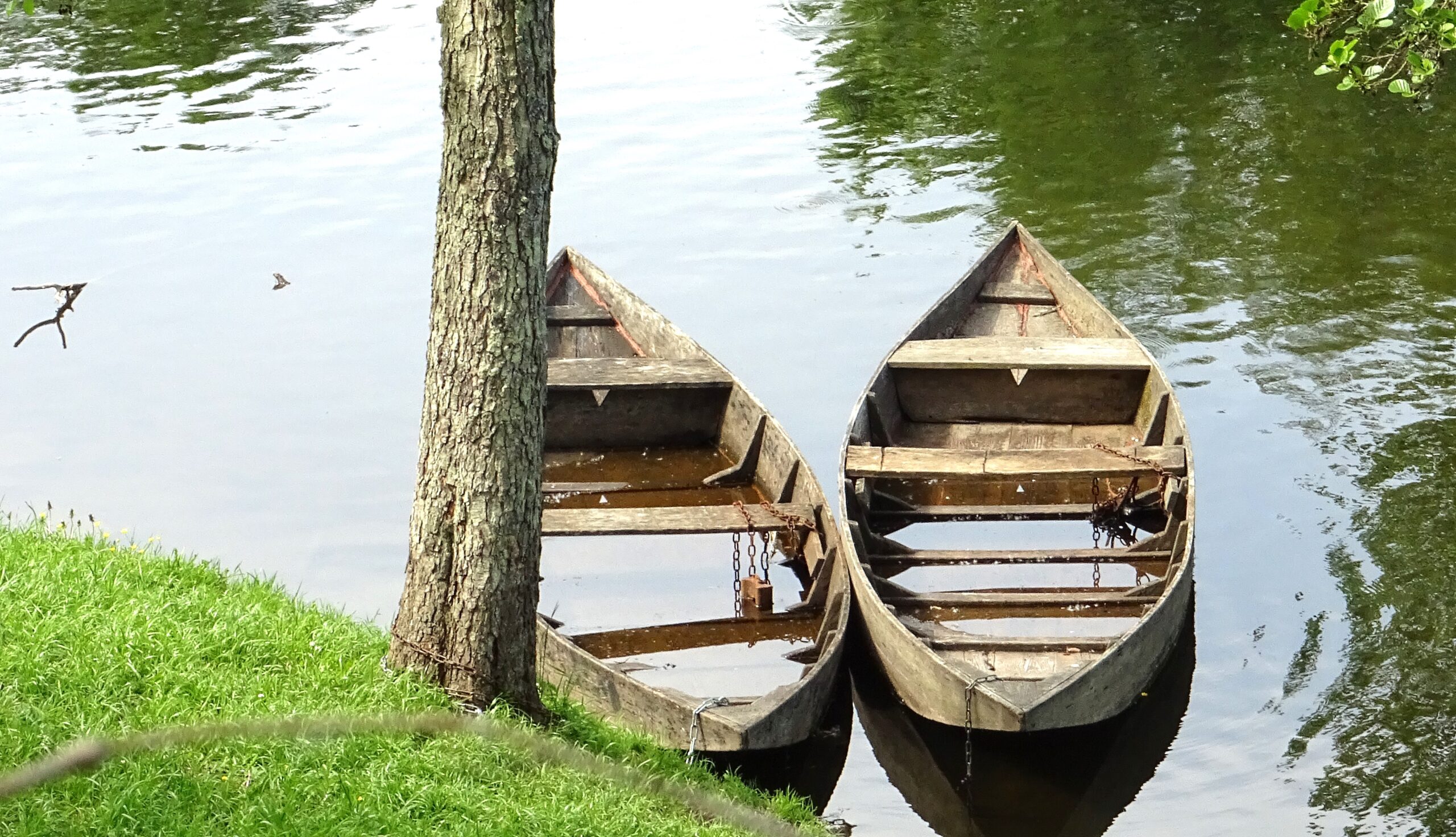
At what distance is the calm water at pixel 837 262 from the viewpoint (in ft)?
29.4

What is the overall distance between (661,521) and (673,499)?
147cm

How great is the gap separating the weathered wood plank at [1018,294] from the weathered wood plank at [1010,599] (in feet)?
13.4

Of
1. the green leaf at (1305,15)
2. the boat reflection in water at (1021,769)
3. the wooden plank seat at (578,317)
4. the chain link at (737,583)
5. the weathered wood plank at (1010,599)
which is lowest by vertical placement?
the boat reflection in water at (1021,769)

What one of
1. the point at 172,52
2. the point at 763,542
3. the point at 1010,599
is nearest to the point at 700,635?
the point at 763,542

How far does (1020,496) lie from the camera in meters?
10.6

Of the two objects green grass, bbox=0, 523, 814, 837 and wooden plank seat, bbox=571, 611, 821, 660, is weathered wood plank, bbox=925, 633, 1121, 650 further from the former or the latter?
green grass, bbox=0, 523, 814, 837

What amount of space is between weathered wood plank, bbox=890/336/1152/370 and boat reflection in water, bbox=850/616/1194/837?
10.2 ft

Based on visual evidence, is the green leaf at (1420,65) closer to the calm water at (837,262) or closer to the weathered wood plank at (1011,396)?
the calm water at (837,262)

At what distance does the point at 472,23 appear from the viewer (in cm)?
555

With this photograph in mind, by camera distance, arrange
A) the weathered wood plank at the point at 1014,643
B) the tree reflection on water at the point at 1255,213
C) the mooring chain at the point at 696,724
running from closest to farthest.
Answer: the mooring chain at the point at 696,724 < the weathered wood plank at the point at 1014,643 < the tree reflection on water at the point at 1255,213

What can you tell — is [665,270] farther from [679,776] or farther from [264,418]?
[679,776]

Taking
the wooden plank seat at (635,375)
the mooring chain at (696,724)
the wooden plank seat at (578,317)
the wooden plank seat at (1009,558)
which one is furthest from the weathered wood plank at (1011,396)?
the mooring chain at (696,724)

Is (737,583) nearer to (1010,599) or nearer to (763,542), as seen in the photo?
(763,542)

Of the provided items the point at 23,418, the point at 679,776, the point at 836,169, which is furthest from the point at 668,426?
the point at 836,169
